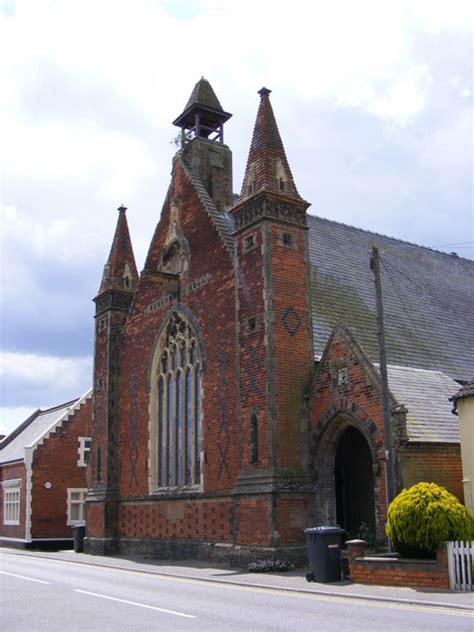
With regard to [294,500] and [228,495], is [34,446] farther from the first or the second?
[294,500]

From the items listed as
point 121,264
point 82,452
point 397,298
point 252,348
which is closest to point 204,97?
→ point 121,264

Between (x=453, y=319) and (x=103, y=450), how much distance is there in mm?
15074

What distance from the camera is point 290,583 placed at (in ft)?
54.2

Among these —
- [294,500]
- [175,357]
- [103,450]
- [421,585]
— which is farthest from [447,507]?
[103,450]

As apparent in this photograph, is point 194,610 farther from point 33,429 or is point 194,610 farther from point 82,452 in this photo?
point 33,429

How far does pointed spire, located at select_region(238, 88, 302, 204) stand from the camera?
2312 centimetres

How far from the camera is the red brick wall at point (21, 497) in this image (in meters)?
38.4

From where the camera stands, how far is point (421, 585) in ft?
48.2

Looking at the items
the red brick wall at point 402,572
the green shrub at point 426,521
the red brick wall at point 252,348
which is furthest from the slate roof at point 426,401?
the red brick wall at point 402,572

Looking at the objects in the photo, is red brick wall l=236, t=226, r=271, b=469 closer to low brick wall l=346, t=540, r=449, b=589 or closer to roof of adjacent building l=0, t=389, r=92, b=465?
low brick wall l=346, t=540, r=449, b=589

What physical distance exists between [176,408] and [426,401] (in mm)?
9901

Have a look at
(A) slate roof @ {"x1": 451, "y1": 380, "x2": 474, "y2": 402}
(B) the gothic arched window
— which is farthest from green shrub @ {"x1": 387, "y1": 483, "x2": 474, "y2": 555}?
(B) the gothic arched window

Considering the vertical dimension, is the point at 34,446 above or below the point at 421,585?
above

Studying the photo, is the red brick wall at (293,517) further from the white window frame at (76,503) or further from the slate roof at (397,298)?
the white window frame at (76,503)
